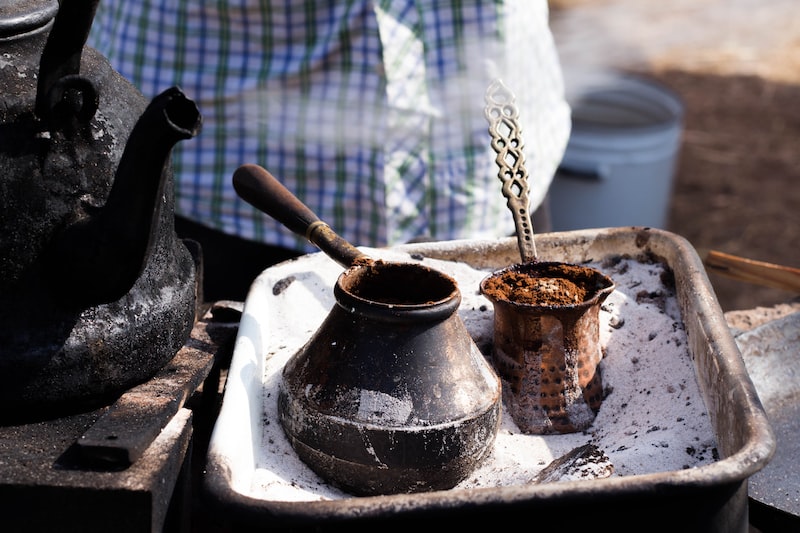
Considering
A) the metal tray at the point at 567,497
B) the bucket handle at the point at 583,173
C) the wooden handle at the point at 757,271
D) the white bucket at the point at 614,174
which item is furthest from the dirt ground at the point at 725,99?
the metal tray at the point at 567,497

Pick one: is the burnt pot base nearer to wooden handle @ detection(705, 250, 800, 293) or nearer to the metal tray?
the metal tray

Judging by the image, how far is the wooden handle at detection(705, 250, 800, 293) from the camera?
1475 mm

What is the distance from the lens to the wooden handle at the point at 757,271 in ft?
4.84

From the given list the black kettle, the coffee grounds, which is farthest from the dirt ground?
the black kettle

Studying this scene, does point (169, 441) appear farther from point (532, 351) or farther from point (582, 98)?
point (582, 98)

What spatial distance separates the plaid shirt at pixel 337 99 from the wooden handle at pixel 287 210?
61 centimetres

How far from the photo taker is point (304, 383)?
939 millimetres

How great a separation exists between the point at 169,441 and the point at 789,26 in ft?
22.0

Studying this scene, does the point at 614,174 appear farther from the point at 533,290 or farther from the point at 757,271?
the point at 533,290

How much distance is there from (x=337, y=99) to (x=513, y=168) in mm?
629

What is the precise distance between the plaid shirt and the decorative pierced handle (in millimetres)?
506

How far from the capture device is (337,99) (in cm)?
173

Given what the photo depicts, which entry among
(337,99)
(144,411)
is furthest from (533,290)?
(337,99)

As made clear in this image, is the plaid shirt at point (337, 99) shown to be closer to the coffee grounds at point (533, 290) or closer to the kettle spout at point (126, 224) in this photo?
the coffee grounds at point (533, 290)
